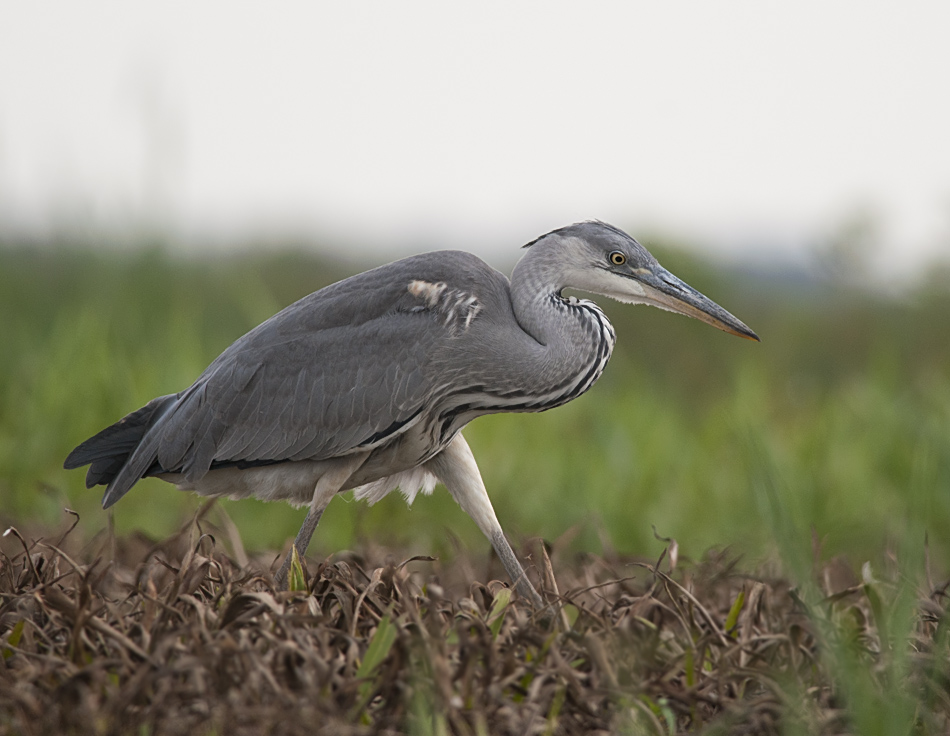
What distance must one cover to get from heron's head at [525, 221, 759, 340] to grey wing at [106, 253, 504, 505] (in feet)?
0.88

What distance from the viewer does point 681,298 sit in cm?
356

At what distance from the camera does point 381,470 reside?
3.63 m

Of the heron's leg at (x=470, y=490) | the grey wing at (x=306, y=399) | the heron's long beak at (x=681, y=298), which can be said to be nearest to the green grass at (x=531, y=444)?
the heron's leg at (x=470, y=490)

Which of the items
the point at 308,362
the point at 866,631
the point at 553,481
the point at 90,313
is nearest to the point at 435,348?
the point at 308,362

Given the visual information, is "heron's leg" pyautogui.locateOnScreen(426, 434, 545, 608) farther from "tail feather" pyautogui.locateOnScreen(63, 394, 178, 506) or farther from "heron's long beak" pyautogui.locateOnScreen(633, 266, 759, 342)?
"tail feather" pyautogui.locateOnScreen(63, 394, 178, 506)

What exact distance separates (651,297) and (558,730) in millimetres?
1807

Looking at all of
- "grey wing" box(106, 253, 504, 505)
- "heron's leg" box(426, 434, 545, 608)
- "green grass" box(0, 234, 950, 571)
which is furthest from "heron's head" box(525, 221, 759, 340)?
"green grass" box(0, 234, 950, 571)

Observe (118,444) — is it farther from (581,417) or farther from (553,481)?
(581,417)

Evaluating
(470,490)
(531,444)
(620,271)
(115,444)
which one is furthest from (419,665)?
(531,444)

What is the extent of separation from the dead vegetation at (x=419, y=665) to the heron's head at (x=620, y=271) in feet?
3.69

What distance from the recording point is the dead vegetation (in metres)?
2.00

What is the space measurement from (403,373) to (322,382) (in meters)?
0.34

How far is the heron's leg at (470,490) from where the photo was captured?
3498 millimetres

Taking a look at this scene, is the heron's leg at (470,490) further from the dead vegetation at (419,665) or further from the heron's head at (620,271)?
the heron's head at (620,271)
